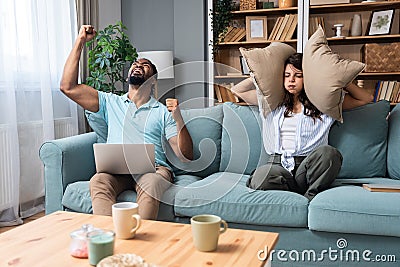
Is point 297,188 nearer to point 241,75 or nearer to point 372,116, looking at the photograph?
point 372,116

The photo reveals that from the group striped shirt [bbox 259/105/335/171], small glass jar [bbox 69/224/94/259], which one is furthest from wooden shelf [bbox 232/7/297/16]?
small glass jar [bbox 69/224/94/259]

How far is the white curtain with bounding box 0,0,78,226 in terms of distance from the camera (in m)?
3.16

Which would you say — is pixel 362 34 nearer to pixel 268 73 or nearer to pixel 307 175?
pixel 268 73

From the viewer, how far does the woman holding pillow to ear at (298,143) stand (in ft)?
7.32

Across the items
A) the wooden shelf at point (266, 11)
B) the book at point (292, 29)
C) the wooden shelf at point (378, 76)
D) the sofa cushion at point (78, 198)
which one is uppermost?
the wooden shelf at point (266, 11)

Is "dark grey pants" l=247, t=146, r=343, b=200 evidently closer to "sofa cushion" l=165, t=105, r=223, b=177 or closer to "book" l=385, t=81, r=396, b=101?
"sofa cushion" l=165, t=105, r=223, b=177

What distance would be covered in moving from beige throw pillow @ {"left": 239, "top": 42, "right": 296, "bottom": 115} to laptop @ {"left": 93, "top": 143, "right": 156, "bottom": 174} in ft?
2.32

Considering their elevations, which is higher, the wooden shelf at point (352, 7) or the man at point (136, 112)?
the wooden shelf at point (352, 7)

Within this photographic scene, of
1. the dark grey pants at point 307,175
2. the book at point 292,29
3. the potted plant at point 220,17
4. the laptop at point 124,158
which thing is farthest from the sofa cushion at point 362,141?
the potted plant at point 220,17

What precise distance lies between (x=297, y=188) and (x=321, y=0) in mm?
2468

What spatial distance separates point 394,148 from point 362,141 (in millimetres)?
177

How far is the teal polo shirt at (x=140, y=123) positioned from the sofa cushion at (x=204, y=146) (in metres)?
0.20

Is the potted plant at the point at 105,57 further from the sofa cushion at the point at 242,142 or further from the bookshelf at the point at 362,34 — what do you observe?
the bookshelf at the point at 362,34

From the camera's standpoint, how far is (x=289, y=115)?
2.48 metres
